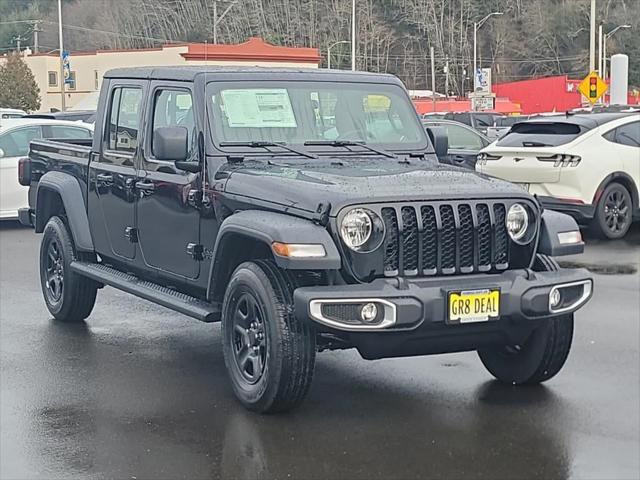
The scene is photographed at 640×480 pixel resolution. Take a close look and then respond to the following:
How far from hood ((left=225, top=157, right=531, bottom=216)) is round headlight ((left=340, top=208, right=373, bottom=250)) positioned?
0.22 feet

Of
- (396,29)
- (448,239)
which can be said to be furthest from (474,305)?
(396,29)

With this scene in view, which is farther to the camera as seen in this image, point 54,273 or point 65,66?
point 65,66

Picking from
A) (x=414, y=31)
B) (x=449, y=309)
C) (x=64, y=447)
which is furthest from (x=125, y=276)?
(x=414, y=31)

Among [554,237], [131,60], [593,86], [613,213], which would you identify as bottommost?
[613,213]

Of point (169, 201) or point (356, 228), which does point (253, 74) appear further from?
point (356, 228)

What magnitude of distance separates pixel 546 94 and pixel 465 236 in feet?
228

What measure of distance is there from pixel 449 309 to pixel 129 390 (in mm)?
2218

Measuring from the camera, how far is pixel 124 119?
828 centimetres

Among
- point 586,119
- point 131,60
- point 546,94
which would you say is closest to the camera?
point 586,119

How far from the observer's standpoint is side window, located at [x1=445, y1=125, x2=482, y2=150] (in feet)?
65.7

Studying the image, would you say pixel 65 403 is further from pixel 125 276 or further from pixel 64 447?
pixel 125 276

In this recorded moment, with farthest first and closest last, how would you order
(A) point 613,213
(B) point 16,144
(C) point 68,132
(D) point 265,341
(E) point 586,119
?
(C) point 68,132
(B) point 16,144
(E) point 586,119
(A) point 613,213
(D) point 265,341

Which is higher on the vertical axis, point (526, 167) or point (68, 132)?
point (68, 132)

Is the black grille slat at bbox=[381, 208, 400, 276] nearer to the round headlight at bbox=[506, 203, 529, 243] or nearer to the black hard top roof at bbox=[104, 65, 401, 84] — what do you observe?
the round headlight at bbox=[506, 203, 529, 243]
